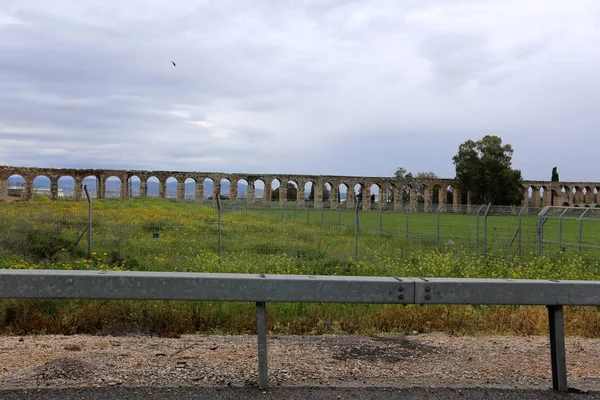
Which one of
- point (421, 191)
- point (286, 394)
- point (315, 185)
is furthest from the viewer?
point (421, 191)

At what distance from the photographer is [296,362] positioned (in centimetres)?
425

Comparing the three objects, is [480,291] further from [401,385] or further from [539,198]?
[539,198]

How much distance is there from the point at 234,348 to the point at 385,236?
16203 millimetres

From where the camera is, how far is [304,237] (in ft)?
56.2

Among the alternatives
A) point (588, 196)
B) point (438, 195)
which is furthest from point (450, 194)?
point (588, 196)

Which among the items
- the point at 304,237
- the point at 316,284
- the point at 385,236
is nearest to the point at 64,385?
the point at 316,284

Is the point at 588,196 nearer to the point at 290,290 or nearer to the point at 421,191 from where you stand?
the point at 421,191

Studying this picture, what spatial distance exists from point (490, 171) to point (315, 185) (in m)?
20.6

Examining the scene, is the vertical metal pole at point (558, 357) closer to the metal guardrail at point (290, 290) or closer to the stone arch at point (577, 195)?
the metal guardrail at point (290, 290)

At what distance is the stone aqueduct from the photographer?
60600mm

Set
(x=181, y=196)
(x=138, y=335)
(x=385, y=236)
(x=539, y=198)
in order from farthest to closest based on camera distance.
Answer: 1. (x=539, y=198)
2. (x=181, y=196)
3. (x=385, y=236)
4. (x=138, y=335)

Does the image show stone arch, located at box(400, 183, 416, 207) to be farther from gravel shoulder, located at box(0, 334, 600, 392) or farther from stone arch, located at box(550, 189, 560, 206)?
gravel shoulder, located at box(0, 334, 600, 392)

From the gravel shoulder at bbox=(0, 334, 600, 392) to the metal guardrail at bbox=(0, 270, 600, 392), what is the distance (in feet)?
1.43

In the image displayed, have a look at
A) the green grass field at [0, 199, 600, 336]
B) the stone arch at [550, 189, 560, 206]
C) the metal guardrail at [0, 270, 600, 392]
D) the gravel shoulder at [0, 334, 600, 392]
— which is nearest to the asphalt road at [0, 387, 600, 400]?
the gravel shoulder at [0, 334, 600, 392]
